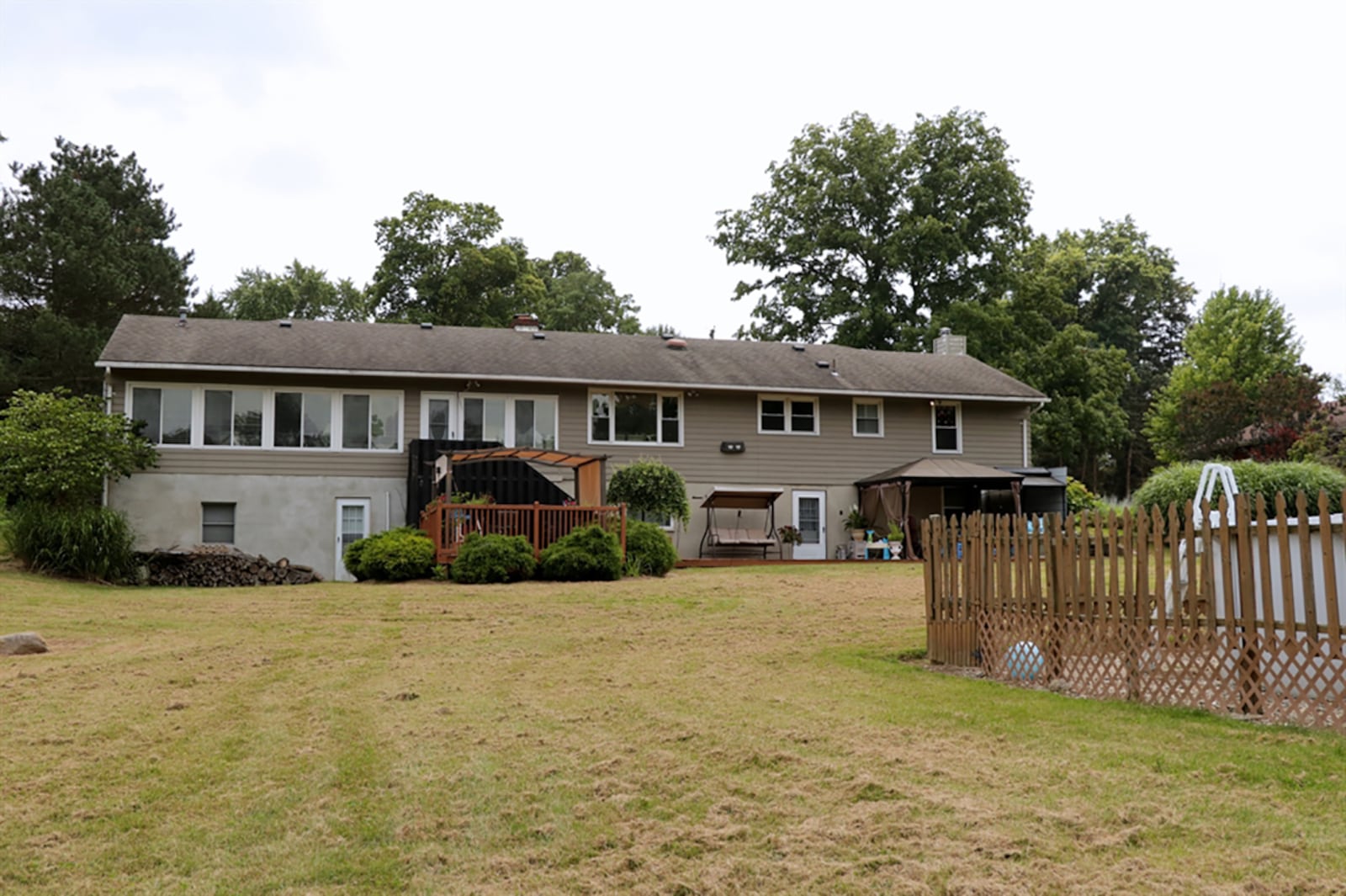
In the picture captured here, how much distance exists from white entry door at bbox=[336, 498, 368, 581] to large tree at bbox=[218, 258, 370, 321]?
27060 mm

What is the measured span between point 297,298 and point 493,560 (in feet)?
125

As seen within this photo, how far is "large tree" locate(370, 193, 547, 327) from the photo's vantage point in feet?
138

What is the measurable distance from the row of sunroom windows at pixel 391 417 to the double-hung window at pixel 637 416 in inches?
0.7

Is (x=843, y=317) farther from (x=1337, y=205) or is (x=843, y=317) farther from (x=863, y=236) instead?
(x=1337, y=205)

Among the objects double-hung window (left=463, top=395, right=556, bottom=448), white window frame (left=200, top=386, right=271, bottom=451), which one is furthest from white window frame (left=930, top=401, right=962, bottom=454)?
white window frame (left=200, top=386, right=271, bottom=451)

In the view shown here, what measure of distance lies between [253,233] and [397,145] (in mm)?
28049

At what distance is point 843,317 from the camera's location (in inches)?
1578

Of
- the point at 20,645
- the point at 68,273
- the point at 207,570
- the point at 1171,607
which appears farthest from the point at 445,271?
the point at 1171,607

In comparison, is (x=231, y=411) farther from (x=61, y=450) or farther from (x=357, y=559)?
(x=357, y=559)

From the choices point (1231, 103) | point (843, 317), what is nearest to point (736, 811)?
point (1231, 103)

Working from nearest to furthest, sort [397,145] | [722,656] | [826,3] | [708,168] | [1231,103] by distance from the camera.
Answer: [722,656] → [826,3] → [1231,103] → [397,145] → [708,168]

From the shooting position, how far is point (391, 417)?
24281mm

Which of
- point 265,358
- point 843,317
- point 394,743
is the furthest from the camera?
point 843,317

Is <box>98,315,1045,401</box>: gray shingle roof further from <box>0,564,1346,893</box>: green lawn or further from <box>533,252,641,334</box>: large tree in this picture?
<box>533,252,641,334</box>: large tree
